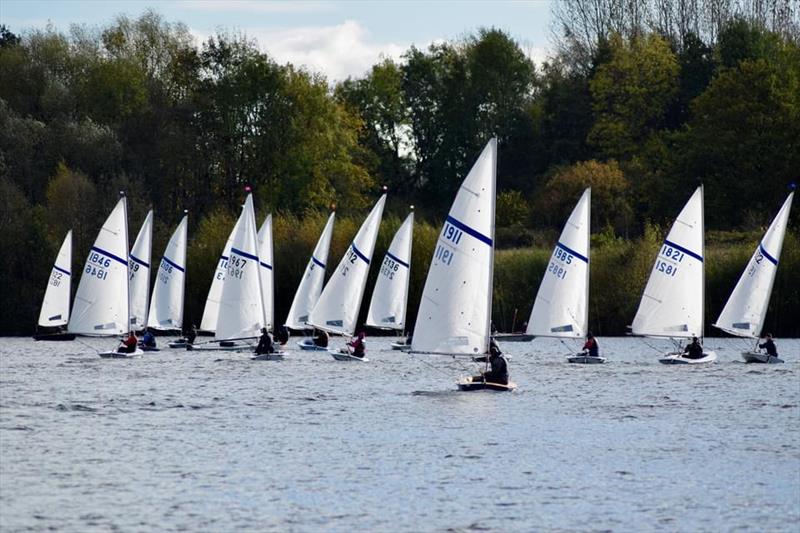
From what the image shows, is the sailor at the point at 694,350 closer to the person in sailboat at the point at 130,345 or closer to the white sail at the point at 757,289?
the white sail at the point at 757,289

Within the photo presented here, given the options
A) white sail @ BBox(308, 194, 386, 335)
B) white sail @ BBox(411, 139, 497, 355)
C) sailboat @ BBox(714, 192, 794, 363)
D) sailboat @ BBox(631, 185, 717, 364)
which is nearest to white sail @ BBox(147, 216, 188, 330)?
white sail @ BBox(308, 194, 386, 335)

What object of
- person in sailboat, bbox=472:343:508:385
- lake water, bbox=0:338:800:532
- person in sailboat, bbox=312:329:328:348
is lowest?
lake water, bbox=0:338:800:532

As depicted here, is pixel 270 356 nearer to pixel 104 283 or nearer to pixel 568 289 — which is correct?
pixel 104 283

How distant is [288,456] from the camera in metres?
31.7

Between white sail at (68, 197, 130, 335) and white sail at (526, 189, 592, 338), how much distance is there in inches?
593

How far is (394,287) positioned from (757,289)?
45.4 ft

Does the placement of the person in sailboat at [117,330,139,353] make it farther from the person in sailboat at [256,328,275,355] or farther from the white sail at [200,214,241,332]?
the white sail at [200,214,241,332]

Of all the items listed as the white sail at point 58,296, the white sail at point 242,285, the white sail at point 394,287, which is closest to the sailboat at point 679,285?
the white sail at point 394,287

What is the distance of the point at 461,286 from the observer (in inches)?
1549

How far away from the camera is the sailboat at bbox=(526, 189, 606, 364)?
55562 mm

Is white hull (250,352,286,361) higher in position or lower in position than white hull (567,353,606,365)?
lower

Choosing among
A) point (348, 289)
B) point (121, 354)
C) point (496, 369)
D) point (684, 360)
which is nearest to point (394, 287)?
point (348, 289)

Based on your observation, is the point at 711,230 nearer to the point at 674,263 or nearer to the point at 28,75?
the point at 674,263

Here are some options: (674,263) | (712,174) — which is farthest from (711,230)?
(674,263)
